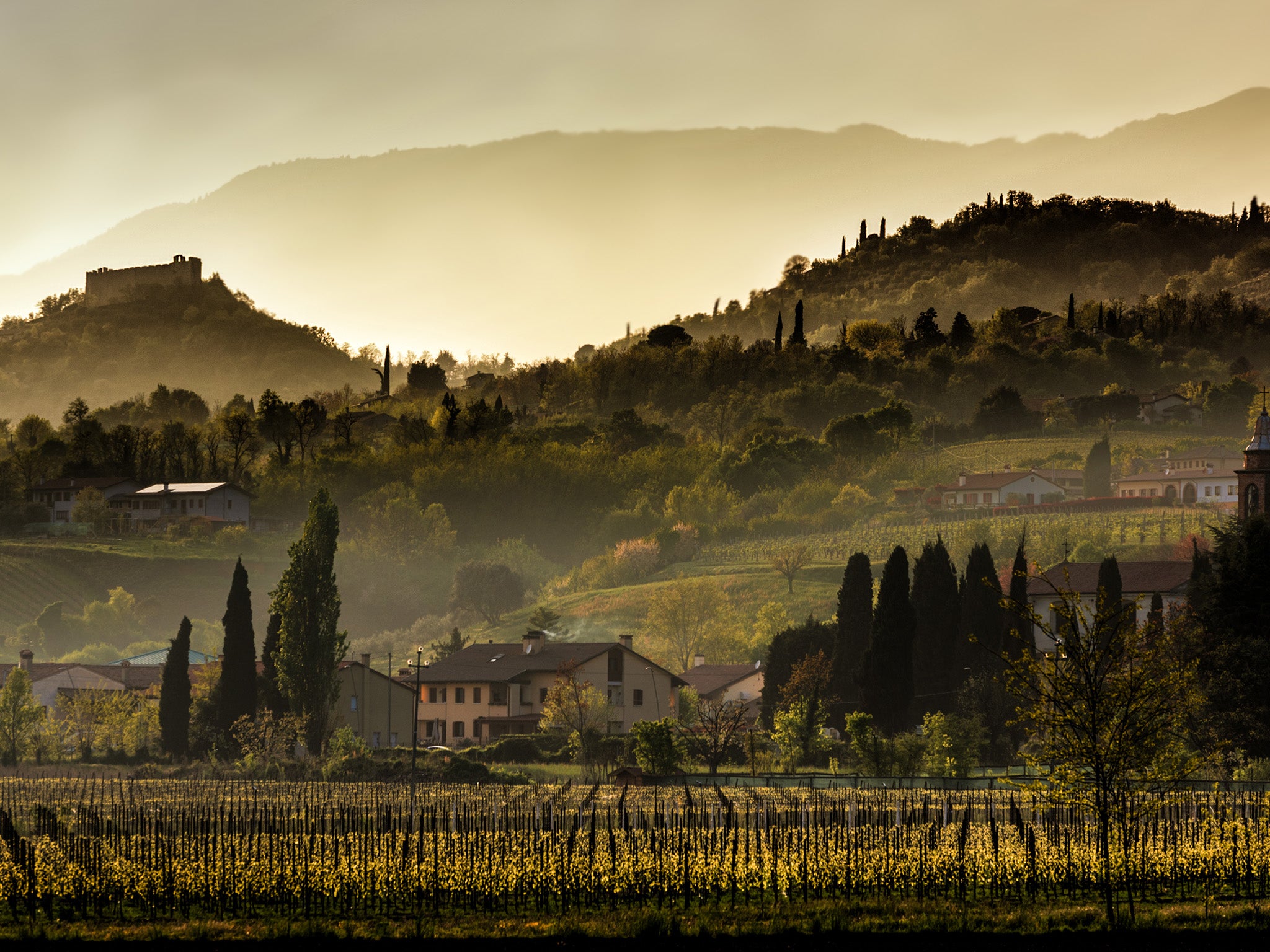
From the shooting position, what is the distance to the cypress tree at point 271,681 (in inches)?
2980

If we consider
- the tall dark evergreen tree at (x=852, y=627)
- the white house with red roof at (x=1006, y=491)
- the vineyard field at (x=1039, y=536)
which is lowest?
the tall dark evergreen tree at (x=852, y=627)

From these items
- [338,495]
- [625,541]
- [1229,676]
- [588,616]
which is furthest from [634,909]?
[338,495]

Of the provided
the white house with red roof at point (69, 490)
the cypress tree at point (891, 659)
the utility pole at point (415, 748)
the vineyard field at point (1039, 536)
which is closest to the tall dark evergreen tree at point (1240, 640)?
the cypress tree at point (891, 659)

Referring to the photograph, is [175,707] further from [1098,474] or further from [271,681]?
[1098,474]

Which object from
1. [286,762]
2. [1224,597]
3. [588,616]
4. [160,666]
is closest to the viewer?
[1224,597]

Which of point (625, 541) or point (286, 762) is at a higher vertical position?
point (625, 541)

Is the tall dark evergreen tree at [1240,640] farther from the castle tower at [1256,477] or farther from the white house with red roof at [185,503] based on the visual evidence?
the white house with red roof at [185,503]

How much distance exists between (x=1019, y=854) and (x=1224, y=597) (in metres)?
35.7

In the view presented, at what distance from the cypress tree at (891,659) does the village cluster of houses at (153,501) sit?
103662 mm

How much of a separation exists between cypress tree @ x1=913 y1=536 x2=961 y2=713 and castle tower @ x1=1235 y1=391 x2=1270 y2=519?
2234 cm

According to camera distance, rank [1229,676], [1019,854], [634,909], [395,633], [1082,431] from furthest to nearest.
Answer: [1082,431]
[395,633]
[1229,676]
[1019,854]
[634,909]

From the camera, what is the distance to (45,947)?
27609mm

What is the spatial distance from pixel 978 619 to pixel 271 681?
3720 cm

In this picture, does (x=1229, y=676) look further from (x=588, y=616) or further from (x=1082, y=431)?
(x=1082, y=431)
